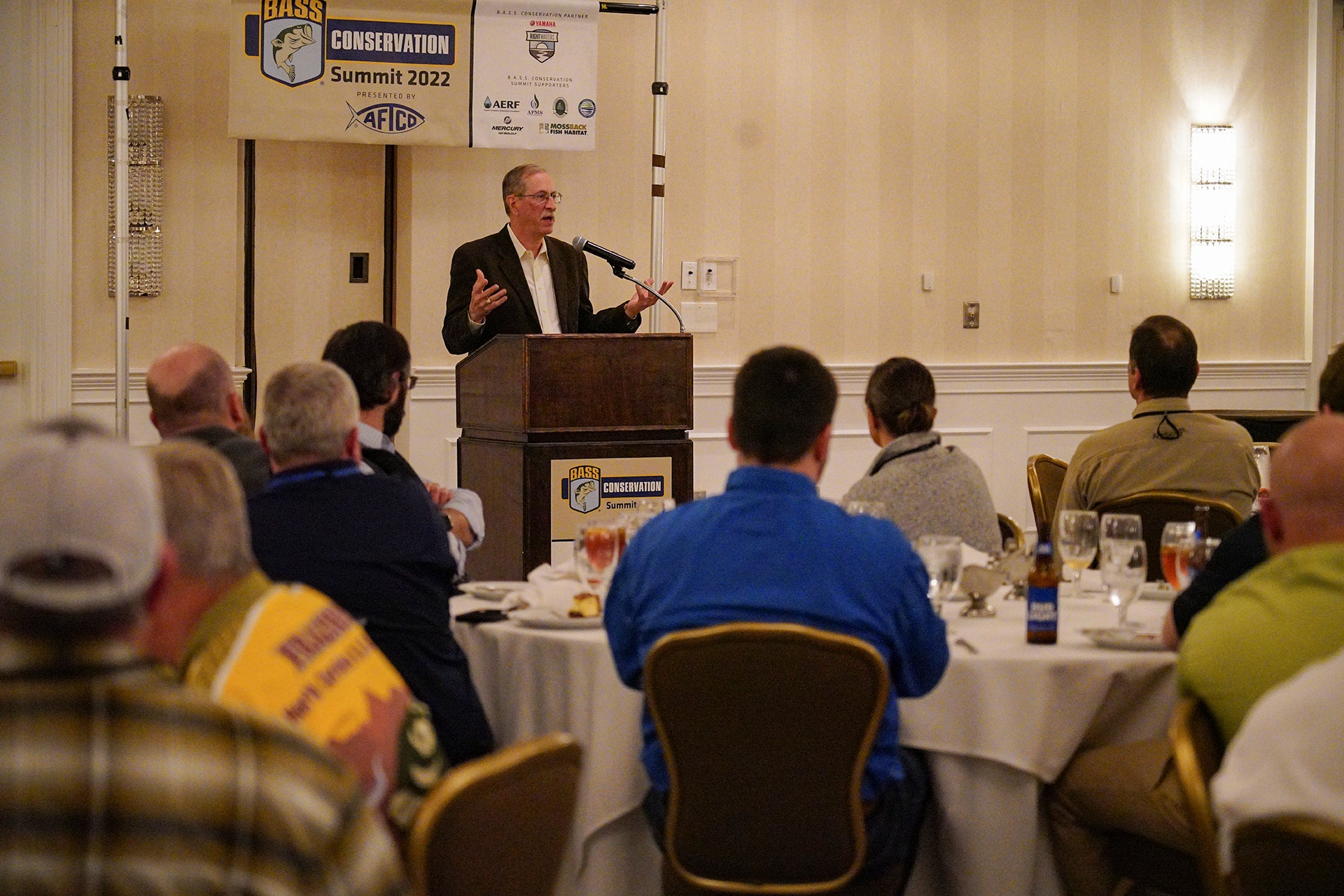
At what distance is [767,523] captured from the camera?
2314 millimetres

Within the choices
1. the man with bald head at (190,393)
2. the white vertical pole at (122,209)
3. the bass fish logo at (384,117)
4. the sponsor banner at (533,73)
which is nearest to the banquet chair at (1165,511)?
the man with bald head at (190,393)

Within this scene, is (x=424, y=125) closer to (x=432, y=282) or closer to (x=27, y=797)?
(x=432, y=282)

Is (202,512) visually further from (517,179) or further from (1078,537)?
(517,179)

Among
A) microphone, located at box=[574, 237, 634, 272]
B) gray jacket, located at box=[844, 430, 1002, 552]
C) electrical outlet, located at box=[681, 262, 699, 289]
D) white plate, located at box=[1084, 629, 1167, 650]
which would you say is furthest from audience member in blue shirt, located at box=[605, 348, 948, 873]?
electrical outlet, located at box=[681, 262, 699, 289]

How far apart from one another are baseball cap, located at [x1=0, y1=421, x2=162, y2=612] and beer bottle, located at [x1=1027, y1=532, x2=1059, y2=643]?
183 centimetres

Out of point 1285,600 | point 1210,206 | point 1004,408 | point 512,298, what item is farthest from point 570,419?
point 1210,206

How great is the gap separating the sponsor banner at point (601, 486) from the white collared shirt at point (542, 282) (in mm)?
1059

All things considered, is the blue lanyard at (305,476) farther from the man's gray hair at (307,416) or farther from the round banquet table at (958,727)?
the round banquet table at (958,727)

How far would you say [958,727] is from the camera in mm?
2650

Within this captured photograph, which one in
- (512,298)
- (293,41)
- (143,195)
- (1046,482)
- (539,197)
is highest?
(293,41)

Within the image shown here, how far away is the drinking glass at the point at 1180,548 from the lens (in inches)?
116

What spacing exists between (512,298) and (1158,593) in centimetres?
280

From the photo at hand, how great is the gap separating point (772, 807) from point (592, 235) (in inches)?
196

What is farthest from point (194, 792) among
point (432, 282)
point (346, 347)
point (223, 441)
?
point (432, 282)
